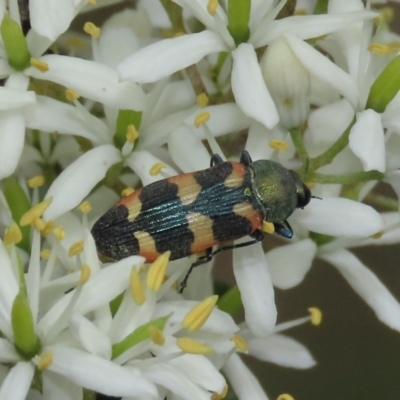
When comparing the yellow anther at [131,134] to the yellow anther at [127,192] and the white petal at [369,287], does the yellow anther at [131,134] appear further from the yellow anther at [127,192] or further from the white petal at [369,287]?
the white petal at [369,287]

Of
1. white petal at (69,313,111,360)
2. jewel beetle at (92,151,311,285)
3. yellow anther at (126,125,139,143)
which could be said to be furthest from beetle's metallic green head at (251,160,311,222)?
white petal at (69,313,111,360)

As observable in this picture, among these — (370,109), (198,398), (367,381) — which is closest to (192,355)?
(198,398)

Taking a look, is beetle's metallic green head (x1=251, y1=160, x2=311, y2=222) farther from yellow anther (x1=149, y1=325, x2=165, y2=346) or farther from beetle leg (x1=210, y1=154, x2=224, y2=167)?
yellow anther (x1=149, y1=325, x2=165, y2=346)

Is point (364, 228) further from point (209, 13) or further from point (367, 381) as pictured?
point (367, 381)

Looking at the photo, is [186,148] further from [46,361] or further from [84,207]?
[46,361]

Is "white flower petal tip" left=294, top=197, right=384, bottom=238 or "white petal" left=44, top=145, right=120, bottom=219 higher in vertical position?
"white petal" left=44, top=145, right=120, bottom=219

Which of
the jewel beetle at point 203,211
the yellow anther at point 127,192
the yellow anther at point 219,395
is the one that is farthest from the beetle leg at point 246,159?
the yellow anther at point 219,395

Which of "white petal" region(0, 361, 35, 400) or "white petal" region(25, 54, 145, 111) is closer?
"white petal" region(0, 361, 35, 400)

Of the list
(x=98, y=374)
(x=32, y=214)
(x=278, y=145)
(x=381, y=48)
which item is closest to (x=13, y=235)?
(x=32, y=214)
